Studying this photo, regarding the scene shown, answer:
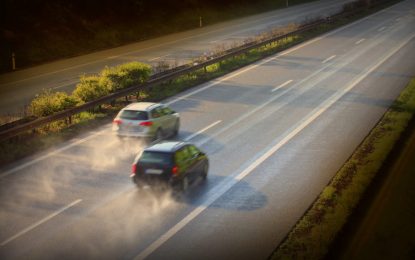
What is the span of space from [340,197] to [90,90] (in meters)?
13.7

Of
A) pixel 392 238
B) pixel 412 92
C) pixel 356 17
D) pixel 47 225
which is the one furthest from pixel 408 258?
pixel 356 17

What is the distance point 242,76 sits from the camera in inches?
1334

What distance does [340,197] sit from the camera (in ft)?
53.1

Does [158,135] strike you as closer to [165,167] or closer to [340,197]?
[165,167]

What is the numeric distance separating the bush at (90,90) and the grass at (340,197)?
Result: 11.6 m

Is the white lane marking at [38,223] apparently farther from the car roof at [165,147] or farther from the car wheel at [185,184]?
the car wheel at [185,184]

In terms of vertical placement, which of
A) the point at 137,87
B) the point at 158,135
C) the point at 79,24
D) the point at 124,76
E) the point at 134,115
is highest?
the point at 79,24

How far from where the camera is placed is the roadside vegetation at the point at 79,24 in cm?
3959

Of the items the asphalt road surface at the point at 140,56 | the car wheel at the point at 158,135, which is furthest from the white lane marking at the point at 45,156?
the asphalt road surface at the point at 140,56

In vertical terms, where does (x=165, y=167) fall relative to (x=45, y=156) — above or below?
above

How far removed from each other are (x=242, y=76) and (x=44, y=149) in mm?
15827

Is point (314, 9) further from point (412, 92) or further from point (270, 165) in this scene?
point (270, 165)

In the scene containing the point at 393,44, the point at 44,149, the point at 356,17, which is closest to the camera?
the point at 44,149

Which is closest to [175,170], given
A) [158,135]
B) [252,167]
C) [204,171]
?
[204,171]
